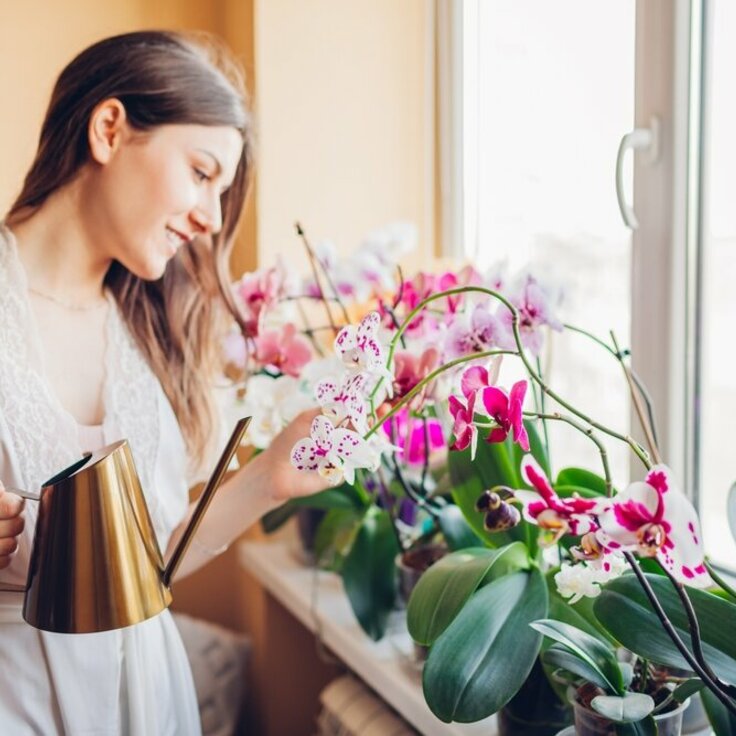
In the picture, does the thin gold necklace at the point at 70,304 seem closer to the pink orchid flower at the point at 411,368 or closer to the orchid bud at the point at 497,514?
the pink orchid flower at the point at 411,368

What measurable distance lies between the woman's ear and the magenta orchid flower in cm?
46

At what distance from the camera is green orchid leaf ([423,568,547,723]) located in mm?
825

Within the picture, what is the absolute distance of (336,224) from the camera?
1684 millimetres

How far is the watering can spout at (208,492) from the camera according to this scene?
806 mm

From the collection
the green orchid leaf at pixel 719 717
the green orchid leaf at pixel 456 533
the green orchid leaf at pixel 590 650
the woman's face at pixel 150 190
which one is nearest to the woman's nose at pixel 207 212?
the woman's face at pixel 150 190

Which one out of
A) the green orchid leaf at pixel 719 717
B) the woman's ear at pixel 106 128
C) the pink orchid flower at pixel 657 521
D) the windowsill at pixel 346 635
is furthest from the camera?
the windowsill at pixel 346 635

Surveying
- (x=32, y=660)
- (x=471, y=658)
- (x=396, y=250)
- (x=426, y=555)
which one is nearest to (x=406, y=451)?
(x=426, y=555)

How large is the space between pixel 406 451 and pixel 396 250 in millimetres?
298

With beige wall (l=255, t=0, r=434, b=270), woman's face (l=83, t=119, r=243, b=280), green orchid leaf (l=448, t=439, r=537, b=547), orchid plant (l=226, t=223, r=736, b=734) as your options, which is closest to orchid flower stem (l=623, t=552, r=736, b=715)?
orchid plant (l=226, t=223, r=736, b=734)

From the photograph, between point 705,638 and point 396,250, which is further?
point 396,250

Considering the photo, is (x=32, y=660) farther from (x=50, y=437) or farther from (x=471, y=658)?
(x=471, y=658)

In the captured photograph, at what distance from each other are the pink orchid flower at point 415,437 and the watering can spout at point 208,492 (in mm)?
401

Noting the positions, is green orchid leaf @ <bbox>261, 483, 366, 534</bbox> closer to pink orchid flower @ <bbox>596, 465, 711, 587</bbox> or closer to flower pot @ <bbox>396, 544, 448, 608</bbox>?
flower pot @ <bbox>396, 544, 448, 608</bbox>

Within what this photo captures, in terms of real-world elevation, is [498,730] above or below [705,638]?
below
